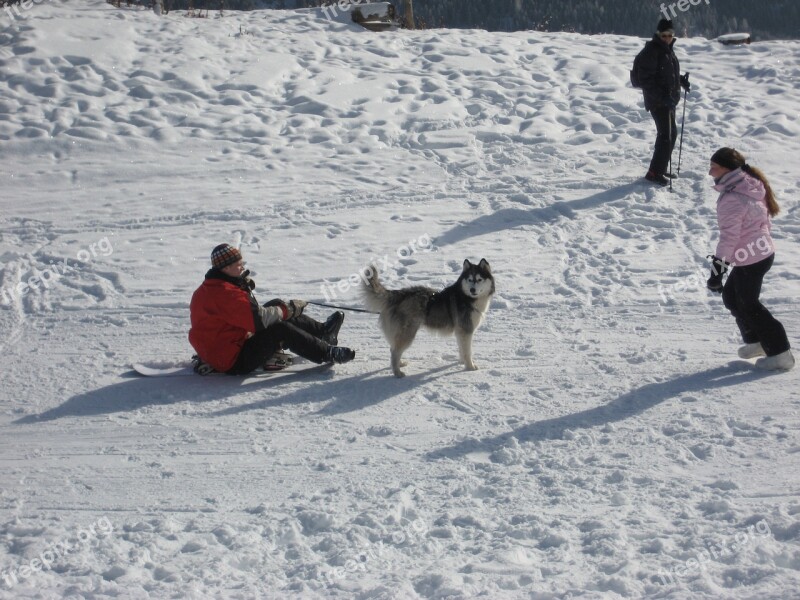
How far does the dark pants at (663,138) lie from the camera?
34.5ft

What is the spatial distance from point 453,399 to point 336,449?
1.18 meters

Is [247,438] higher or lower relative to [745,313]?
lower

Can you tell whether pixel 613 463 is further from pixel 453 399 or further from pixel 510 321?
pixel 510 321

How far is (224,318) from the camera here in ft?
21.1

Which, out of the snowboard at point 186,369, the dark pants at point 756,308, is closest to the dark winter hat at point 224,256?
the snowboard at point 186,369

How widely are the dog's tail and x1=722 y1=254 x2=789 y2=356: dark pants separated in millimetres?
2847

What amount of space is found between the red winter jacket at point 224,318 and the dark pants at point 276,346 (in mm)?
64

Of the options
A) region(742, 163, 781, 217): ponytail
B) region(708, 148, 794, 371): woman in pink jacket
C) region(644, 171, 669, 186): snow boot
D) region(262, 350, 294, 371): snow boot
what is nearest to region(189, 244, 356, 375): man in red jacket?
region(262, 350, 294, 371): snow boot

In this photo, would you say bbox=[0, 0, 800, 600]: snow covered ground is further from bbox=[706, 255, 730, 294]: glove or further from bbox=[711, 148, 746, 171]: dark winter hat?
bbox=[711, 148, 746, 171]: dark winter hat

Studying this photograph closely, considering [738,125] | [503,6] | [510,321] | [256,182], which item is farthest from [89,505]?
[503,6]

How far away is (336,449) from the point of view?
17.9 ft

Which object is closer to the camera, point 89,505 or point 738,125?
point 89,505

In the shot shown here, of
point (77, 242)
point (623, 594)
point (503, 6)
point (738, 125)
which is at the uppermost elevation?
point (503, 6)

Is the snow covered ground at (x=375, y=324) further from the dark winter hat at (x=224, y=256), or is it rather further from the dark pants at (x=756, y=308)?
the dark winter hat at (x=224, y=256)
